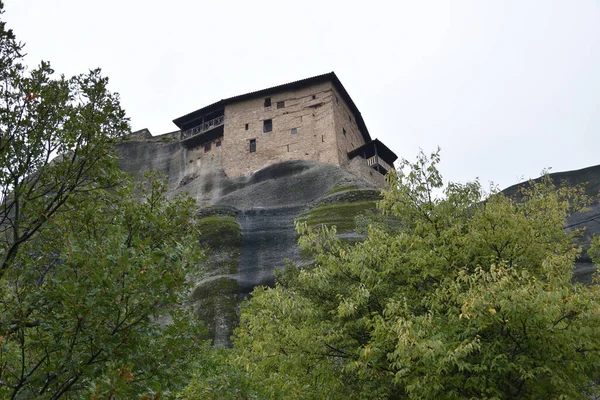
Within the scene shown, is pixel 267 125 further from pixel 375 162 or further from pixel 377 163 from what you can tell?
pixel 377 163

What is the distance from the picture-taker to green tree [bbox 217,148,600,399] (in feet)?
28.2

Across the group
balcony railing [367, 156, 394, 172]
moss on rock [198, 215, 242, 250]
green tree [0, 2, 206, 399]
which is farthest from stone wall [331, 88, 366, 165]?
green tree [0, 2, 206, 399]

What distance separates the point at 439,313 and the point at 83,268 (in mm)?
7135

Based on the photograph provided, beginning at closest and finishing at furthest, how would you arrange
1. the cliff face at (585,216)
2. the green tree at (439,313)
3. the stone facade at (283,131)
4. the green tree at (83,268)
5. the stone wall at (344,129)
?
the green tree at (83,268), the green tree at (439,313), the cliff face at (585,216), the stone wall at (344,129), the stone facade at (283,131)

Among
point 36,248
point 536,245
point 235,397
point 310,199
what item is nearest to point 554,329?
point 536,245

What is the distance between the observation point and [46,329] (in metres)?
5.52

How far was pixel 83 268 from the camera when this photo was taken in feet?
19.2

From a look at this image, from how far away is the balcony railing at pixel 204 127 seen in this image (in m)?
55.5

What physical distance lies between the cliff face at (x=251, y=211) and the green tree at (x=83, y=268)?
8642 mm

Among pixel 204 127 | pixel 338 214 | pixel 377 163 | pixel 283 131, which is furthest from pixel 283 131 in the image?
pixel 338 214

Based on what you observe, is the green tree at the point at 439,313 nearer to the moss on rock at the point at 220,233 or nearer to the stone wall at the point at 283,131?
the moss on rock at the point at 220,233

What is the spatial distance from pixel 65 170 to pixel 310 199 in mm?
31219

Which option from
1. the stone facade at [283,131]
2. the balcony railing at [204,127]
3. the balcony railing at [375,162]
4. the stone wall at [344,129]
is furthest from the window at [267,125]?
the balcony railing at [375,162]

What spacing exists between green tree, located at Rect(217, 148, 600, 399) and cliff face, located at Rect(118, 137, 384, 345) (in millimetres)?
6841
